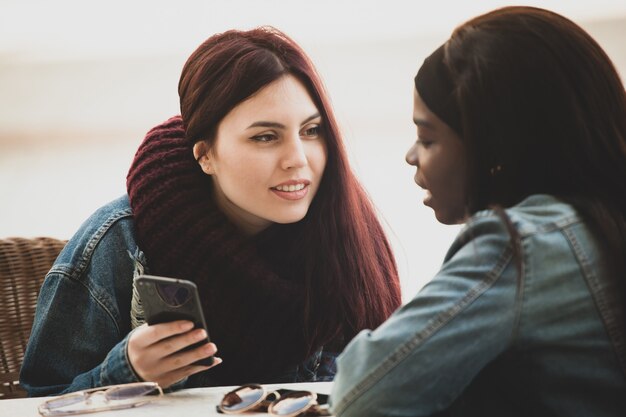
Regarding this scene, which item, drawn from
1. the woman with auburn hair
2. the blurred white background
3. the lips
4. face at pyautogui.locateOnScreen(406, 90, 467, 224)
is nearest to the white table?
the woman with auburn hair

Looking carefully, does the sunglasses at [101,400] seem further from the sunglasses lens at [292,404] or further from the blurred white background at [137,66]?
the blurred white background at [137,66]

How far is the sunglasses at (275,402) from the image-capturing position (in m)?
1.25

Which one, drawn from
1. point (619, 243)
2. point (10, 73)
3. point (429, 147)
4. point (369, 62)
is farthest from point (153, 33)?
point (619, 243)

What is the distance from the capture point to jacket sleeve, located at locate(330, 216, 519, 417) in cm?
99

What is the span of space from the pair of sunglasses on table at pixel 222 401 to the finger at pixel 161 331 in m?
0.07

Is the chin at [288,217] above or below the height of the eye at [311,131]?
below

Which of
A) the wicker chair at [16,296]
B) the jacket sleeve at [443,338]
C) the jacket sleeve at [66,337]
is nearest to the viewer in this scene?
the jacket sleeve at [443,338]

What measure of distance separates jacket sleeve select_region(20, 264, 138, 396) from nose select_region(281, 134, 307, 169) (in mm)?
473

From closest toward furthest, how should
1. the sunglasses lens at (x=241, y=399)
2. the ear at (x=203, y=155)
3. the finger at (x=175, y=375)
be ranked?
the sunglasses lens at (x=241, y=399) < the finger at (x=175, y=375) < the ear at (x=203, y=155)

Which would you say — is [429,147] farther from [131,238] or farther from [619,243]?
[131,238]

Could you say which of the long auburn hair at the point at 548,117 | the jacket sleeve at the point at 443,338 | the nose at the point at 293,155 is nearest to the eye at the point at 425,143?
the long auburn hair at the point at 548,117

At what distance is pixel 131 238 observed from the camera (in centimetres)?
183

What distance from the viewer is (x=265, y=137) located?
5.74ft

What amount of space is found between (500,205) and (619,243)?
6.2 inches
